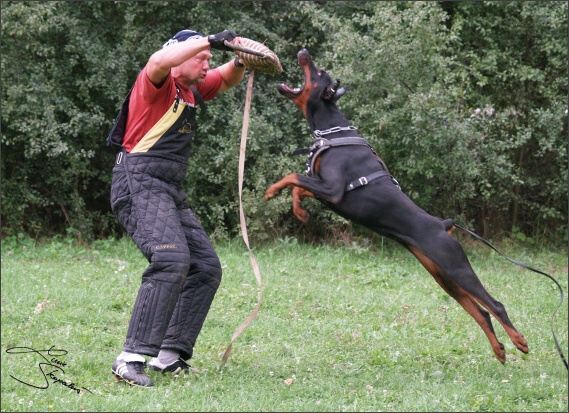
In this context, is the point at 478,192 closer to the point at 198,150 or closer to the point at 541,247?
the point at 541,247

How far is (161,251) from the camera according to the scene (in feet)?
13.9

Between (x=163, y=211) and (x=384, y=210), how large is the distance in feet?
4.33

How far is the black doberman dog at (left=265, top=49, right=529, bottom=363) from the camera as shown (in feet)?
13.9

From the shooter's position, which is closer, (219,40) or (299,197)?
(219,40)

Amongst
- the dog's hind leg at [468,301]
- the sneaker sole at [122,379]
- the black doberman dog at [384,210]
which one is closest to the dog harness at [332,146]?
the black doberman dog at [384,210]

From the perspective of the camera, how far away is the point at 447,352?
16.5ft

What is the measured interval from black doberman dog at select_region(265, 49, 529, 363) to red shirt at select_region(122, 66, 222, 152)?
82 centimetres

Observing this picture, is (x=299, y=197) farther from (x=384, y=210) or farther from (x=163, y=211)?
(x=163, y=211)

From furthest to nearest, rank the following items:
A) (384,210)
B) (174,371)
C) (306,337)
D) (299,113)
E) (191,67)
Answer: (299,113) < (306,337) < (174,371) < (191,67) < (384,210)

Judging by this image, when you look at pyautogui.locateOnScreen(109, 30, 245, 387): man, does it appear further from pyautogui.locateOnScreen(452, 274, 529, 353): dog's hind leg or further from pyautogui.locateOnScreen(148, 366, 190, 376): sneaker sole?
pyautogui.locateOnScreen(452, 274, 529, 353): dog's hind leg

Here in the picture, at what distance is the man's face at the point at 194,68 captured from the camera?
443cm

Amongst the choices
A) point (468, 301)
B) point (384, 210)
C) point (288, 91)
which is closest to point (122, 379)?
point (384, 210)

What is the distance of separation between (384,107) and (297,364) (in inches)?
177

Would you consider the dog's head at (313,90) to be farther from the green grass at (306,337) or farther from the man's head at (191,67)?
the green grass at (306,337)
